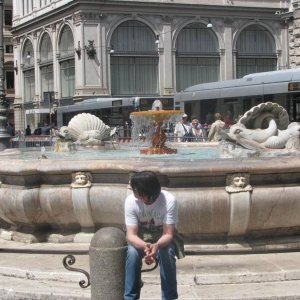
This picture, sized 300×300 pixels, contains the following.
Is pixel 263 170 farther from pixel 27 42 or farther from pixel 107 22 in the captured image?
pixel 27 42

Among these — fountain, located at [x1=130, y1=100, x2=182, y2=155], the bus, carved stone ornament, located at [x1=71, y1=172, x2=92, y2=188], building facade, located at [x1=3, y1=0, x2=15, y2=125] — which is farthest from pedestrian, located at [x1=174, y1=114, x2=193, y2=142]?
building facade, located at [x1=3, y1=0, x2=15, y2=125]

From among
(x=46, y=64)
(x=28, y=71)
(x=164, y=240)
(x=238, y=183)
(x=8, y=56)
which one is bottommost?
(x=164, y=240)

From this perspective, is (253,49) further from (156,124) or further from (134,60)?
(156,124)

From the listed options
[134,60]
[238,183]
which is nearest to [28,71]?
[134,60]

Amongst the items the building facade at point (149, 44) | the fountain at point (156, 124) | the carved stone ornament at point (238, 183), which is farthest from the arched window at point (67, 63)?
the carved stone ornament at point (238, 183)

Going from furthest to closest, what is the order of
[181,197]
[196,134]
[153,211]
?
[196,134]
[181,197]
[153,211]

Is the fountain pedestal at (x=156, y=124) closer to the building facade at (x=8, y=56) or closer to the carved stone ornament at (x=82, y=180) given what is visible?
the carved stone ornament at (x=82, y=180)

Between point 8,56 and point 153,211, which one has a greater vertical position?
point 8,56

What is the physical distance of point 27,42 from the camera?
62938mm

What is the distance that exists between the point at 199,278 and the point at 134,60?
4814cm

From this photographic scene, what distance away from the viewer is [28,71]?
63.6m

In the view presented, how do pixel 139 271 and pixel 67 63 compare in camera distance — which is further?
pixel 67 63

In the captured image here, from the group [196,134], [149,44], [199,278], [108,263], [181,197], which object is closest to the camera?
[108,263]

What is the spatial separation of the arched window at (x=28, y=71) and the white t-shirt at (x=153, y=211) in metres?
58.3
